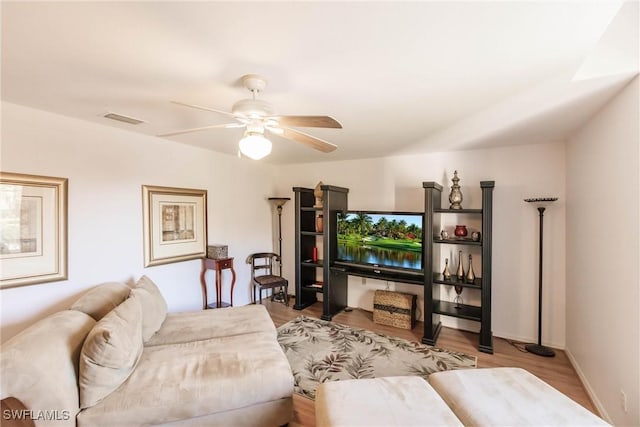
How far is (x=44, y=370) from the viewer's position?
1529mm

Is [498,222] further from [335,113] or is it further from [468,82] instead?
[335,113]

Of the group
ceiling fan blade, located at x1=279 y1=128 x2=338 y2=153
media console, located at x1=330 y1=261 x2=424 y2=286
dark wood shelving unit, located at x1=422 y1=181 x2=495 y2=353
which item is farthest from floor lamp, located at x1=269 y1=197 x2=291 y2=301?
ceiling fan blade, located at x1=279 y1=128 x2=338 y2=153

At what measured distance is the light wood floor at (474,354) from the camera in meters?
2.31

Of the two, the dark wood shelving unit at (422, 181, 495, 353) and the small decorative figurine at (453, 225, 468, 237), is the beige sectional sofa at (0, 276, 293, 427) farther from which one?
the small decorative figurine at (453, 225, 468, 237)

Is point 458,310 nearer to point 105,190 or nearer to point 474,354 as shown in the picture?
point 474,354

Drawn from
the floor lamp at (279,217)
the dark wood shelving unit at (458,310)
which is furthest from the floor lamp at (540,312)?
the floor lamp at (279,217)

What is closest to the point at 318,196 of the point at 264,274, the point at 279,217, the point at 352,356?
the point at 279,217

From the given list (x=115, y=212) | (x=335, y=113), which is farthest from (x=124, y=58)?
(x=115, y=212)

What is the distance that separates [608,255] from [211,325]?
3.27m

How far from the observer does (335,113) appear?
97.7 inches

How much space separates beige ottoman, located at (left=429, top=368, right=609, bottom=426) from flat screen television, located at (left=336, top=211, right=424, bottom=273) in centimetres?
178

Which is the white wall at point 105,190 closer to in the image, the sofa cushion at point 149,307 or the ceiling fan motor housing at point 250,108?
the sofa cushion at point 149,307

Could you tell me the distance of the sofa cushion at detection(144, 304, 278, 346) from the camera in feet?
8.14

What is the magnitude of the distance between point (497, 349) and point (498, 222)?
1.47 meters
